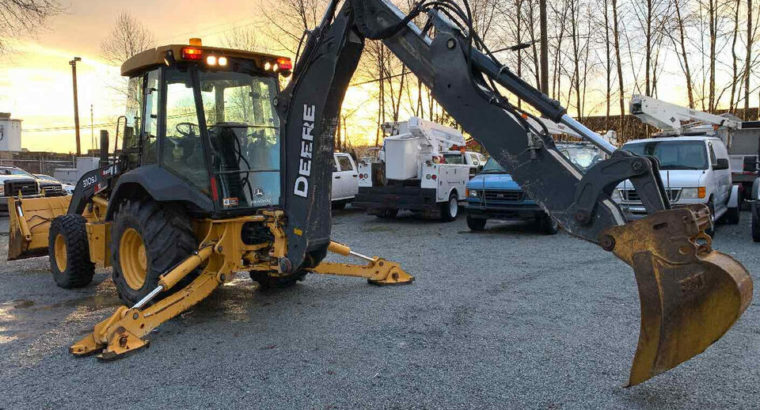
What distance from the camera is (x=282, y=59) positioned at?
5.88 meters

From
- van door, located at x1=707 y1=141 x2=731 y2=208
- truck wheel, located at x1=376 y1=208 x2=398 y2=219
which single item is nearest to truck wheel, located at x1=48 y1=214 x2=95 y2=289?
truck wheel, located at x1=376 y1=208 x2=398 y2=219

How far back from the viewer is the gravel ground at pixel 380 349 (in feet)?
12.4

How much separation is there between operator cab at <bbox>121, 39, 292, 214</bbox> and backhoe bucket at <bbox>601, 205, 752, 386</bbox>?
3452mm

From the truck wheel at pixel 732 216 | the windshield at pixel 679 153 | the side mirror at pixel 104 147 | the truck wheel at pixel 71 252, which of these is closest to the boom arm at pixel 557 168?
the side mirror at pixel 104 147

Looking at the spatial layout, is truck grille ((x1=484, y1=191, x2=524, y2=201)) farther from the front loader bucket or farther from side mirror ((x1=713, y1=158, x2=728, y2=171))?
A: the front loader bucket

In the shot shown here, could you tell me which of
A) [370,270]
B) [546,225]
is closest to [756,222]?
[546,225]

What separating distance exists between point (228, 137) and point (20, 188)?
4.91 m

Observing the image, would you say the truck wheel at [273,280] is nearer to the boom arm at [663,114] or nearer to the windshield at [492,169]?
the windshield at [492,169]

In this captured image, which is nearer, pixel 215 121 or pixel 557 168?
pixel 557 168

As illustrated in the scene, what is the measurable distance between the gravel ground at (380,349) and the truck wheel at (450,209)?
6522 mm

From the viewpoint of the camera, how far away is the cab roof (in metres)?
5.26

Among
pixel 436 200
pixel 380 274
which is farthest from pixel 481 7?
pixel 380 274

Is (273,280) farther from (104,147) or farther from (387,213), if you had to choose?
(387,213)

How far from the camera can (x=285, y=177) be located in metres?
5.32
